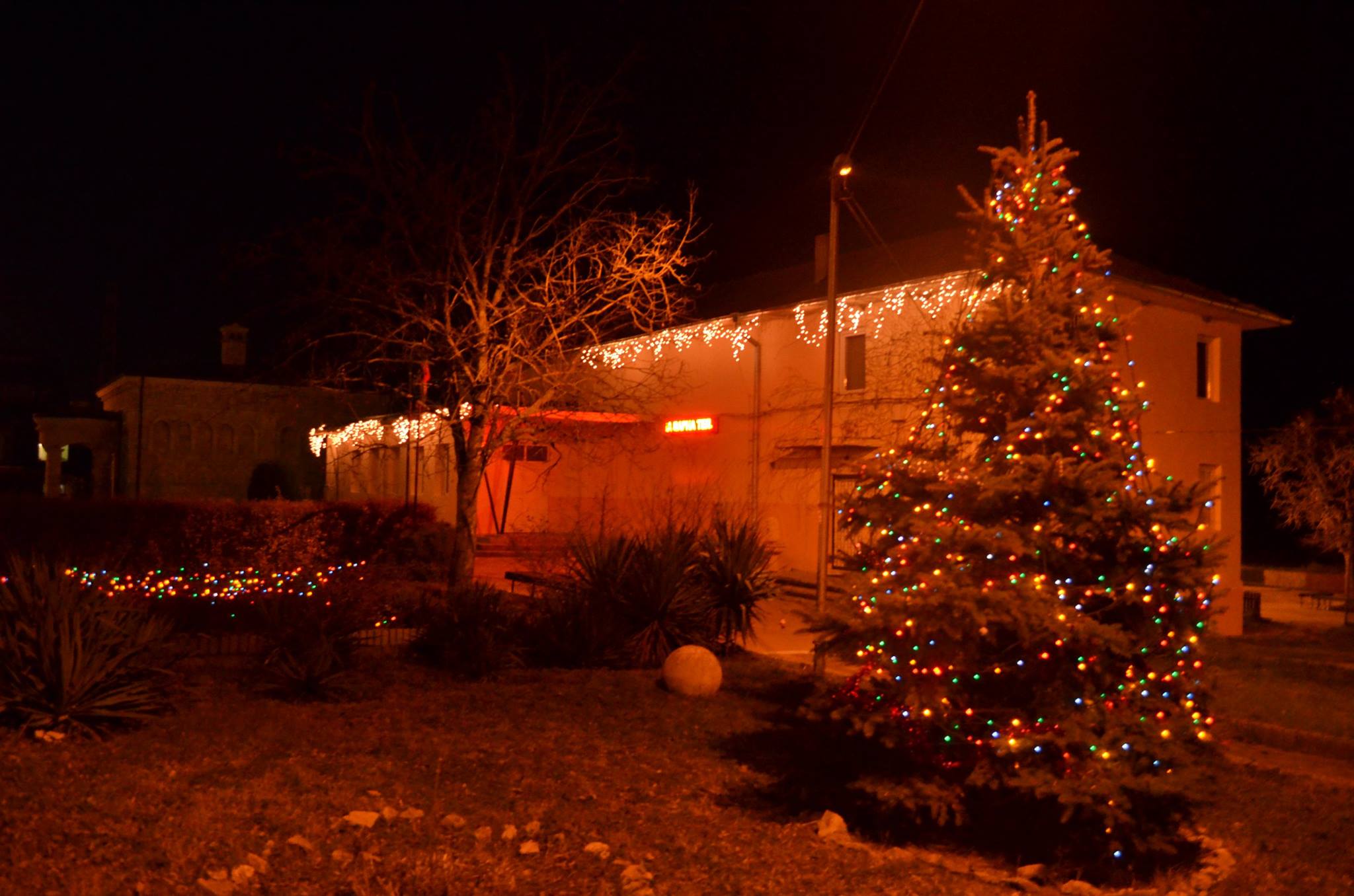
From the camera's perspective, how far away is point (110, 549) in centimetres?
1325

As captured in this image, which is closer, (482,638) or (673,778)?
(673,778)

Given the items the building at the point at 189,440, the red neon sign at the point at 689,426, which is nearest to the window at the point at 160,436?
the building at the point at 189,440

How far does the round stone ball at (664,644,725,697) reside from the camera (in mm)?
9484

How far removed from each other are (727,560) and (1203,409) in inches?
497

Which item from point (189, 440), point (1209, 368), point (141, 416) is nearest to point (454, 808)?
point (1209, 368)

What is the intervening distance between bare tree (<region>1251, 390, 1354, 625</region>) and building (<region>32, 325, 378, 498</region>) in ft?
83.8

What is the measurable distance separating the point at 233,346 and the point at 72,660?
120 feet

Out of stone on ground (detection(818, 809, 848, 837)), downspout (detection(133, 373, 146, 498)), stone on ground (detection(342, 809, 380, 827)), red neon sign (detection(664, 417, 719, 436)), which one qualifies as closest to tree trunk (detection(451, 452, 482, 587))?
stone on ground (detection(342, 809, 380, 827))

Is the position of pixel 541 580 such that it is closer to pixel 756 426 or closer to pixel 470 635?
pixel 470 635

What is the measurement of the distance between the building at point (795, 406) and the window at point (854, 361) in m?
0.04

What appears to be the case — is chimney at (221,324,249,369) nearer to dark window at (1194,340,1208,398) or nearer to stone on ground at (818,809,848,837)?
dark window at (1194,340,1208,398)

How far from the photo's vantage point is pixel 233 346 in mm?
40781

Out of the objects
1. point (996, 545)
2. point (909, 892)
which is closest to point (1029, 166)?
point (996, 545)

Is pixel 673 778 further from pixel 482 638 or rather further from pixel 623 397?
pixel 623 397
